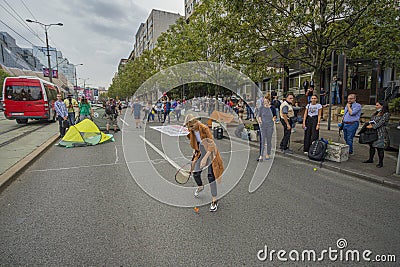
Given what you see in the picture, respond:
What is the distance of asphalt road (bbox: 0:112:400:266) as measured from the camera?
257 centimetres

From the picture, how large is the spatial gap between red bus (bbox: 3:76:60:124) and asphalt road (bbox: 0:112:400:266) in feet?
38.5

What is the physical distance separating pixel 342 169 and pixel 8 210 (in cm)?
667

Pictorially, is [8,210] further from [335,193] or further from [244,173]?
[335,193]

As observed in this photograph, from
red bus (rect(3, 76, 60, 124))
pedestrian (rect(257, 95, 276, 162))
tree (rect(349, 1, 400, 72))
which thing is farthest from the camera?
red bus (rect(3, 76, 60, 124))

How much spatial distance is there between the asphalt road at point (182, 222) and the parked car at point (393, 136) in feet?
10.1

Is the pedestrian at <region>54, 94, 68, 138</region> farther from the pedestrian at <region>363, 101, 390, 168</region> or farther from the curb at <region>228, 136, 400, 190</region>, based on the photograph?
the pedestrian at <region>363, 101, 390, 168</region>

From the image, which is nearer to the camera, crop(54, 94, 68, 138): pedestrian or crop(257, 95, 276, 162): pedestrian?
crop(257, 95, 276, 162): pedestrian

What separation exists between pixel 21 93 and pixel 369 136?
1784 centimetres

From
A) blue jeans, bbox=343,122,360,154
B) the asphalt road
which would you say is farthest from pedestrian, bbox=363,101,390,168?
the asphalt road

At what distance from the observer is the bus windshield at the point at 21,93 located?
46.8 feet

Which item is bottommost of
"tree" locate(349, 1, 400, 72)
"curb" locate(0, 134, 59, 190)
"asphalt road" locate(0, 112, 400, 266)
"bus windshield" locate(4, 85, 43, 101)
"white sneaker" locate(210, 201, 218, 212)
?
"asphalt road" locate(0, 112, 400, 266)

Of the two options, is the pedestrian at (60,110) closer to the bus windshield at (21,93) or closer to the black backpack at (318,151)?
the bus windshield at (21,93)

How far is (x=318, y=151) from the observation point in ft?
20.1

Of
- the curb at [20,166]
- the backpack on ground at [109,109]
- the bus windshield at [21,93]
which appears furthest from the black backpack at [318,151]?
the bus windshield at [21,93]
